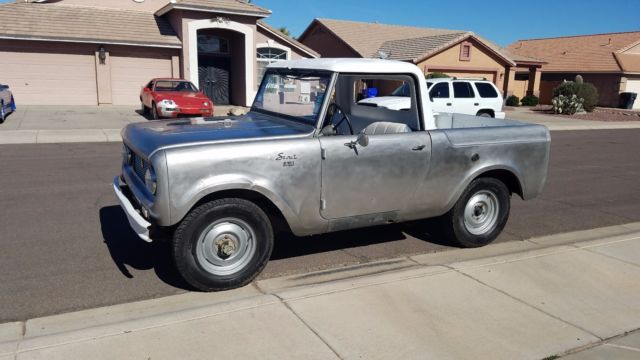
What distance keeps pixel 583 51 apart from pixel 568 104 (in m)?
15.9

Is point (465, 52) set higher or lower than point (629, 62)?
lower

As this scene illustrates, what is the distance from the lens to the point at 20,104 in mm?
23078

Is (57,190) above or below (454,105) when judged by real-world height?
below

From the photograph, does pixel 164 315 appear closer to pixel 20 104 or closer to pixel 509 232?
pixel 509 232

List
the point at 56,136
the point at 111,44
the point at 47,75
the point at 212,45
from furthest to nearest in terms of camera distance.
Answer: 1. the point at 212,45
2. the point at 111,44
3. the point at 47,75
4. the point at 56,136

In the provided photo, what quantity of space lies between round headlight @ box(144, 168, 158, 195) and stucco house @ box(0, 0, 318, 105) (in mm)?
20724

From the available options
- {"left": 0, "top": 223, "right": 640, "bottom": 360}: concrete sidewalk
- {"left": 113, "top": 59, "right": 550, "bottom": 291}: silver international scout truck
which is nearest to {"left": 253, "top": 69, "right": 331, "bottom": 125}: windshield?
{"left": 113, "top": 59, "right": 550, "bottom": 291}: silver international scout truck

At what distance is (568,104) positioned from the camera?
28688mm

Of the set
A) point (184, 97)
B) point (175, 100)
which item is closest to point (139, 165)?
point (175, 100)

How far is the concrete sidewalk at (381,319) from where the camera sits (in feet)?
11.6

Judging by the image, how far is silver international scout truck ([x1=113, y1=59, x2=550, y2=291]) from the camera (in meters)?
4.20

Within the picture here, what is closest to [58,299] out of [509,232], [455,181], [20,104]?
[455,181]

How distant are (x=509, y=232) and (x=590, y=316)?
2.34 metres

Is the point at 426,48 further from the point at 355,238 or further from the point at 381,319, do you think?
the point at 381,319
